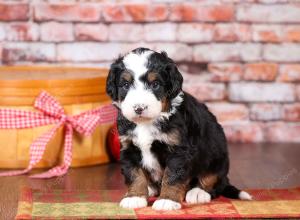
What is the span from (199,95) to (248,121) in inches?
13.7

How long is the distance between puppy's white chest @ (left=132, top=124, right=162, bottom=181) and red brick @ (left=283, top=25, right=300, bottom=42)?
6.47 ft

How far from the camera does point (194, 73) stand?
431 cm

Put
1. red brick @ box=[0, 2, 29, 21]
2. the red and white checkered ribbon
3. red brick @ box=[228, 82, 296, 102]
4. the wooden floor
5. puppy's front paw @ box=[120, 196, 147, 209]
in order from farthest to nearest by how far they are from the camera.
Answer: red brick @ box=[228, 82, 296, 102]
red brick @ box=[0, 2, 29, 21]
the red and white checkered ribbon
the wooden floor
puppy's front paw @ box=[120, 196, 147, 209]

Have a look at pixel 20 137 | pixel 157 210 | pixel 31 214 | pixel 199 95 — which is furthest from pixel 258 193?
pixel 199 95

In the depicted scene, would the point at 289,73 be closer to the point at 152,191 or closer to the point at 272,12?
the point at 272,12

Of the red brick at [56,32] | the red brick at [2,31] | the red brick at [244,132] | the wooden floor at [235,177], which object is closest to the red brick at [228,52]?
the red brick at [244,132]

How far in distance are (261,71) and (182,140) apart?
188cm

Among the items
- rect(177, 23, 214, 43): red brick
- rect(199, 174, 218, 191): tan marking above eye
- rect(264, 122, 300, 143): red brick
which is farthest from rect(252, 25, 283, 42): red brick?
rect(199, 174, 218, 191): tan marking above eye

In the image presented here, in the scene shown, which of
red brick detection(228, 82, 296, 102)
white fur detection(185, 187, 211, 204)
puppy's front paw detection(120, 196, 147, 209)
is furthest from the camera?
red brick detection(228, 82, 296, 102)

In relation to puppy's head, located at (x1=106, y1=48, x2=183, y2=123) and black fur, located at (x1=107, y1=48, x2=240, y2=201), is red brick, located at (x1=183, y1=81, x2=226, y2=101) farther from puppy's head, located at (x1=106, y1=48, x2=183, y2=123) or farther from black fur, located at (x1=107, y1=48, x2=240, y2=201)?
puppy's head, located at (x1=106, y1=48, x2=183, y2=123)

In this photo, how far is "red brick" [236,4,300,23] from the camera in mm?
4262

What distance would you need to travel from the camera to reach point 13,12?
4238 millimetres

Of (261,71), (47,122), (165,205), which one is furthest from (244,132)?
(165,205)

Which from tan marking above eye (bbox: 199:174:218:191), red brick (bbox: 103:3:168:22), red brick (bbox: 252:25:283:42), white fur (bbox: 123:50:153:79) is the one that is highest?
red brick (bbox: 103:3:168:22)
